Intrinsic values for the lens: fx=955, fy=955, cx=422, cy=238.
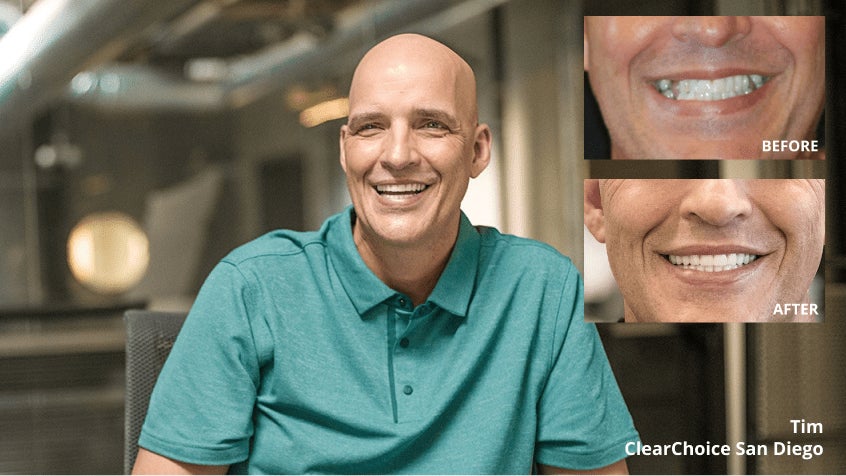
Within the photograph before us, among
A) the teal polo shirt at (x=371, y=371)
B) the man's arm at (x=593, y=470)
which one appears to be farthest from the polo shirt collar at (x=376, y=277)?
the man's arm at (x=593, y=470)

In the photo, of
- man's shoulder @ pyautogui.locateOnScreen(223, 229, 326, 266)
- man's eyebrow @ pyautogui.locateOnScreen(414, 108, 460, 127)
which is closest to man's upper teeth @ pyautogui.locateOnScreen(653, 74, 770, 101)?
man's eyebrow @ pyautogui.locateOnScreen(414, 108, 460, 127)

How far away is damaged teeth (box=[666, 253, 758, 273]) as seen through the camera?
1.88m

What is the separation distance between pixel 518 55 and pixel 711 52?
0.45 metres

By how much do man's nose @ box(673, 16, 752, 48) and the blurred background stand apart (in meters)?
0.03

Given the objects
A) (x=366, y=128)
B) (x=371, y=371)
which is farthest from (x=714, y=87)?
(x=371, y=371)

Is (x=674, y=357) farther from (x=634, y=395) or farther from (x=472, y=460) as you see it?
(x=472, y=460)

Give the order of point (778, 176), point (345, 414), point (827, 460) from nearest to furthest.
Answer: point (345, 414)
point (778, 176)
point (827, 460)

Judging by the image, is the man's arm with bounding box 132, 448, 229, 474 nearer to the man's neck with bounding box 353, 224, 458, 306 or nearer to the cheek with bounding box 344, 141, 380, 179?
the man's neck with bounding box 353, 224, 458, 306

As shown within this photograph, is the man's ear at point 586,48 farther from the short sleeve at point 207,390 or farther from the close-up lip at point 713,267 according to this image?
the short sleeve at point 207,390

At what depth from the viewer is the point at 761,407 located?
2070mm

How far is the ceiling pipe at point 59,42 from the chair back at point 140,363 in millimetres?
889

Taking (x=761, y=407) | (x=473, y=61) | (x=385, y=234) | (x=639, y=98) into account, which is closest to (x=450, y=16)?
(x=473, y=61)

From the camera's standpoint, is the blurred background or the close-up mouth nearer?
the close-up mouth

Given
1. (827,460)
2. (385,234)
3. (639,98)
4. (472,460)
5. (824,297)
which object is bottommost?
(827,460)
